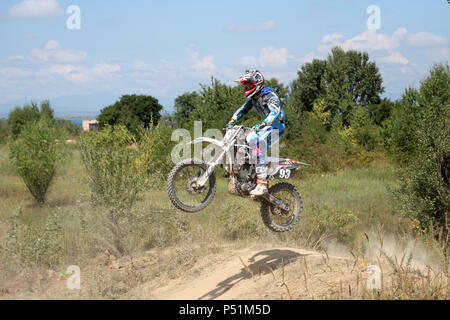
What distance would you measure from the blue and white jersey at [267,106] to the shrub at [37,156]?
2226 centimetres

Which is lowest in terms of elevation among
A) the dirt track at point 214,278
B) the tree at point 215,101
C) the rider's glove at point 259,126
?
the dirt track at point 214,278

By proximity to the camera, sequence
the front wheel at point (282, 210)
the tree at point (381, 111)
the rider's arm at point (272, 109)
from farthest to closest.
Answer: the tree at point (381, 111) → the front wheel at point (282, 210) → the rider's arm at point (272, 109)

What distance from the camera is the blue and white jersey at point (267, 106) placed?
9.74m

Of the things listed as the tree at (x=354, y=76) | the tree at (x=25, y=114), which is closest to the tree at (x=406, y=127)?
the tree at (x=354, y=76)

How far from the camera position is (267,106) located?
10.0 meters

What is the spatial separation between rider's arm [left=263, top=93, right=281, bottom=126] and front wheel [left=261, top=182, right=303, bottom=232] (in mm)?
1835

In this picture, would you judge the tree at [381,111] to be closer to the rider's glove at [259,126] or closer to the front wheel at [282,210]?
the front wheel at [282,210]

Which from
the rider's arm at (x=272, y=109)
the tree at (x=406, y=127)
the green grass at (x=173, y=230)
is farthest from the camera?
the tree at (x=406, y=127)

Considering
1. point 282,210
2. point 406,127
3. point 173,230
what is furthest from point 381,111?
point 282,210

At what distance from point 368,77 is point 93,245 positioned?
67975mm

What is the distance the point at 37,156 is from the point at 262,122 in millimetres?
23224

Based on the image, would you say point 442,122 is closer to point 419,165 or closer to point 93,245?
point 419,165

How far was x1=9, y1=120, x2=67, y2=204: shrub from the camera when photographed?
29.0 metres

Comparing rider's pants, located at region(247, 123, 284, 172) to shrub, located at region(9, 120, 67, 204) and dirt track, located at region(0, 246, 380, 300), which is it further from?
shrub, located at region(9, 120, 67, 204)
